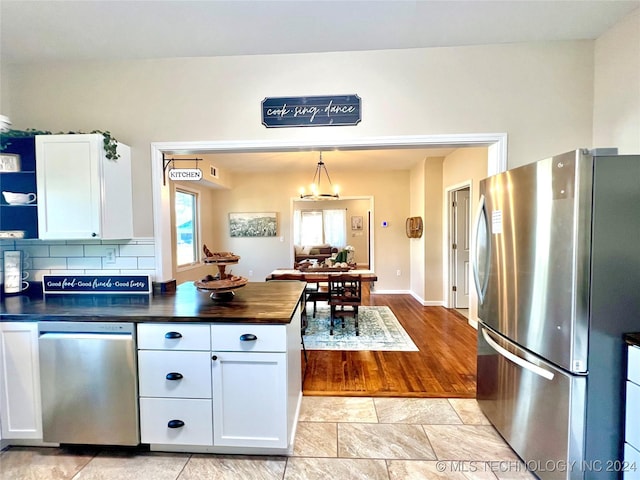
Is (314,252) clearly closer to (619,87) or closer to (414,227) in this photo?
(414,227)

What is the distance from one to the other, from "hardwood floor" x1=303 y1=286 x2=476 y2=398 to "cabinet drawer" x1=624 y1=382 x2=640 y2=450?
3.63 feet

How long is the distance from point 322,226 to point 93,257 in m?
5.47

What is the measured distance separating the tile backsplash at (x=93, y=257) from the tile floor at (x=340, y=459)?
1200mm

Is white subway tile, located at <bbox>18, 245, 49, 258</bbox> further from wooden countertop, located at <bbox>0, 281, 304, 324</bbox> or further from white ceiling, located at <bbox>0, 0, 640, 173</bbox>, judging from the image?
white ceiling, located at <bbox>0, 0, 640, 173</bbox>

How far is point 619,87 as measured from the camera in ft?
6.24

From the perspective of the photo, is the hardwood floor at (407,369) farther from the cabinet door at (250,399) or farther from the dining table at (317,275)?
the dining table at (317,275)

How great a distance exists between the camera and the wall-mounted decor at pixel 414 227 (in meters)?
5.40

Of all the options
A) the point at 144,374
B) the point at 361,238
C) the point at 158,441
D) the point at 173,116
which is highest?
the point at 173,116

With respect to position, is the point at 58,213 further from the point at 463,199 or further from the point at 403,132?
the point at 463,199

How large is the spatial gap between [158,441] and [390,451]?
1.41 m

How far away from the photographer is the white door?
486cm

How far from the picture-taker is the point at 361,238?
7578mm

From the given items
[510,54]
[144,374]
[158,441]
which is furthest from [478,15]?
[158,441]

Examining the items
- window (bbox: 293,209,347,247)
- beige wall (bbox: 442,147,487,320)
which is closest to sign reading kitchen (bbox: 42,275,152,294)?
beige wall (bbox: 442,147,487,320)
